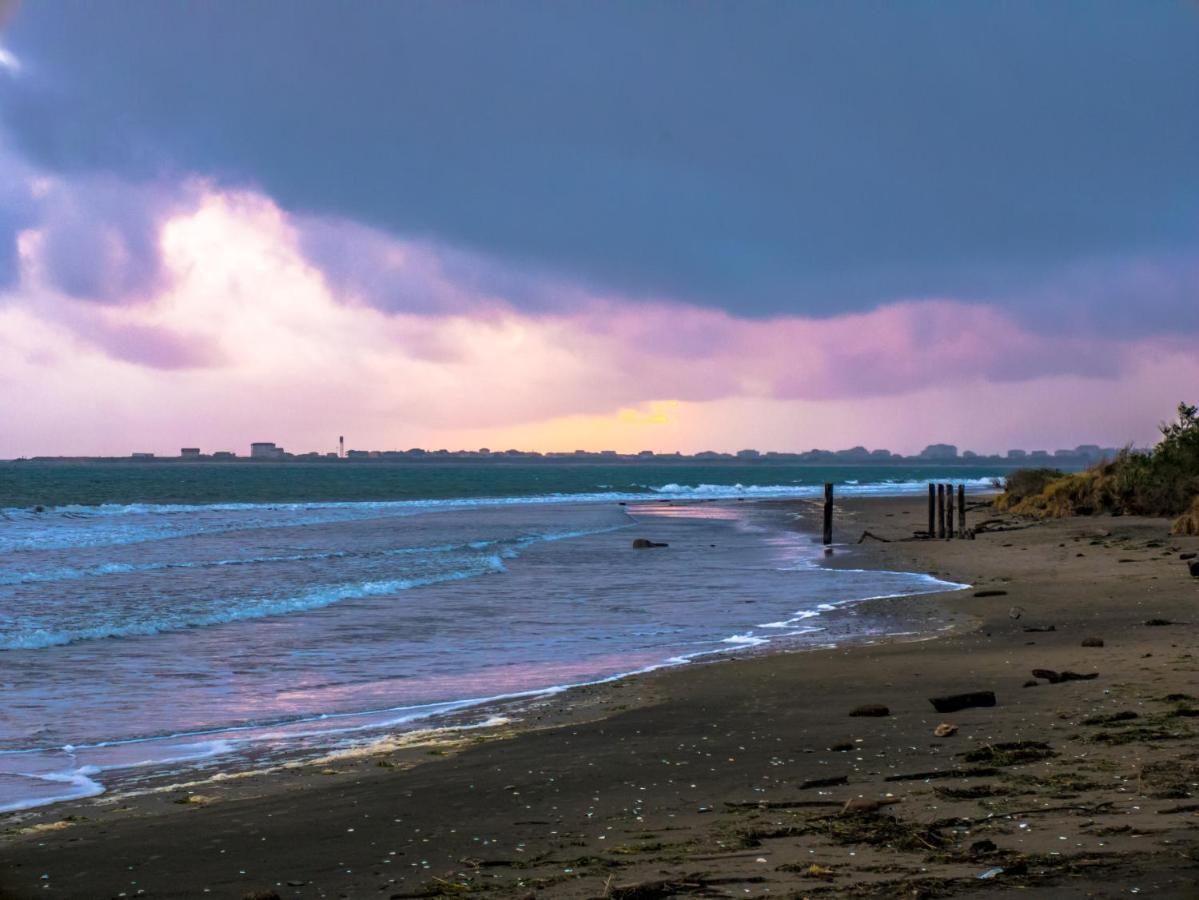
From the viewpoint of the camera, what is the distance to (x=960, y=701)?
10.1 metres

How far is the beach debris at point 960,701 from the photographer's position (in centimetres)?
999

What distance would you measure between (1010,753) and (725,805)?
2254mm

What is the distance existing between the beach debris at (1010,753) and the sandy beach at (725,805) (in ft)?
0.10

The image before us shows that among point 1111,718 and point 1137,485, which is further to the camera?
point 1137,485

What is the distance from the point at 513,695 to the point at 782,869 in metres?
7.10

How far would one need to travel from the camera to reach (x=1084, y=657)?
1283 cm

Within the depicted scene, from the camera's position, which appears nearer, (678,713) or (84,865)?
(84,865)

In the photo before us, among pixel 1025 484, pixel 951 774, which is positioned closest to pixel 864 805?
pixel 951 774

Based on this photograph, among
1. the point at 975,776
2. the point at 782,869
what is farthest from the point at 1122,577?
the point at 782,869

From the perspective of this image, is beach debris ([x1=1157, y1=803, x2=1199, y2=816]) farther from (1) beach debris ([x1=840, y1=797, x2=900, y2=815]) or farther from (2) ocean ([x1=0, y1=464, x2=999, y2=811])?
(2) ocean ([x1=0, y1=464, x2=999, y2=811])

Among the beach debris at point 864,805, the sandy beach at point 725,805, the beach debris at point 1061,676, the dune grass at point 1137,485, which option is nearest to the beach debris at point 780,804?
the sandy beach at point 725,805

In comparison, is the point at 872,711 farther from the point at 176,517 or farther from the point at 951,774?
the point at 176,517

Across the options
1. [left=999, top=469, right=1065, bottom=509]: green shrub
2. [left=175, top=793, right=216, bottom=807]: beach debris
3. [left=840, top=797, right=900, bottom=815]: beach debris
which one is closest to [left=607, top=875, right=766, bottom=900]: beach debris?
[left=840, top=797, right=900, bottom=815]: beach debris

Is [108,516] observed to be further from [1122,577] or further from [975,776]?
[975,776]
